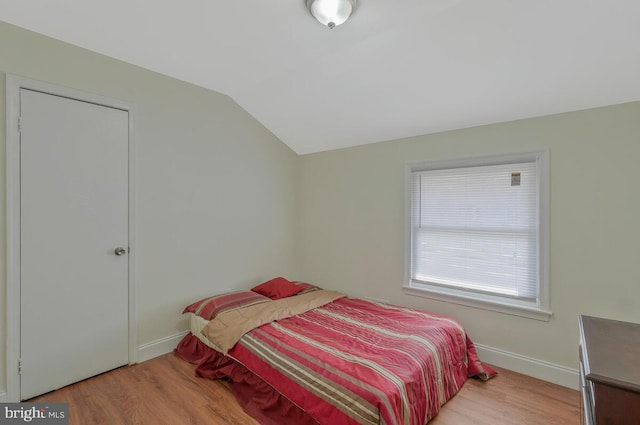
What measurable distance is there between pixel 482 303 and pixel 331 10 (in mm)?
2504

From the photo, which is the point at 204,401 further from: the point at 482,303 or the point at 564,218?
the point at 564,218

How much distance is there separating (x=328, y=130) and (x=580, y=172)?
221 centimetres

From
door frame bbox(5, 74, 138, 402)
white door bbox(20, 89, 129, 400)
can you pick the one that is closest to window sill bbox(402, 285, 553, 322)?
white door bbox(20, 89, 129, 400)

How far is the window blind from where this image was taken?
8.15ft

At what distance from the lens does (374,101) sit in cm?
274

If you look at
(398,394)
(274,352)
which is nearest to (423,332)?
(398,394)

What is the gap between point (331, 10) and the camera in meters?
1.79

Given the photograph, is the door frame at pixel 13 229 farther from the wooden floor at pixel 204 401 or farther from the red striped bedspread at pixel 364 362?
the red striped bedspread at pixel 364 362

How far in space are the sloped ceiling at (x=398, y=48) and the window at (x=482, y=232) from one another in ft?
1.46

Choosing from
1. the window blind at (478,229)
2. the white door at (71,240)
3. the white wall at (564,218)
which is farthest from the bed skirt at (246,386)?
the window blind at (478,229)

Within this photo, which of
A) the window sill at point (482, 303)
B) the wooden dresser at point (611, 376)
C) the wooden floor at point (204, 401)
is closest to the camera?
the wooden dresser at point (611, 376)

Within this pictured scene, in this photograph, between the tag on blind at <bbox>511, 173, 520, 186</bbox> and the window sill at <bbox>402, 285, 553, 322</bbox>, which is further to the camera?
the tag on blind at <bbox>511, 173, 520, 186</bbox>

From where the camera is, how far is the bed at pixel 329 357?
1.64 meters

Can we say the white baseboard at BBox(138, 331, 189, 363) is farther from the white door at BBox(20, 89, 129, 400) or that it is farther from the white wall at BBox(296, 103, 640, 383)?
the white wall at BBox(296, 103, 640, 383)
